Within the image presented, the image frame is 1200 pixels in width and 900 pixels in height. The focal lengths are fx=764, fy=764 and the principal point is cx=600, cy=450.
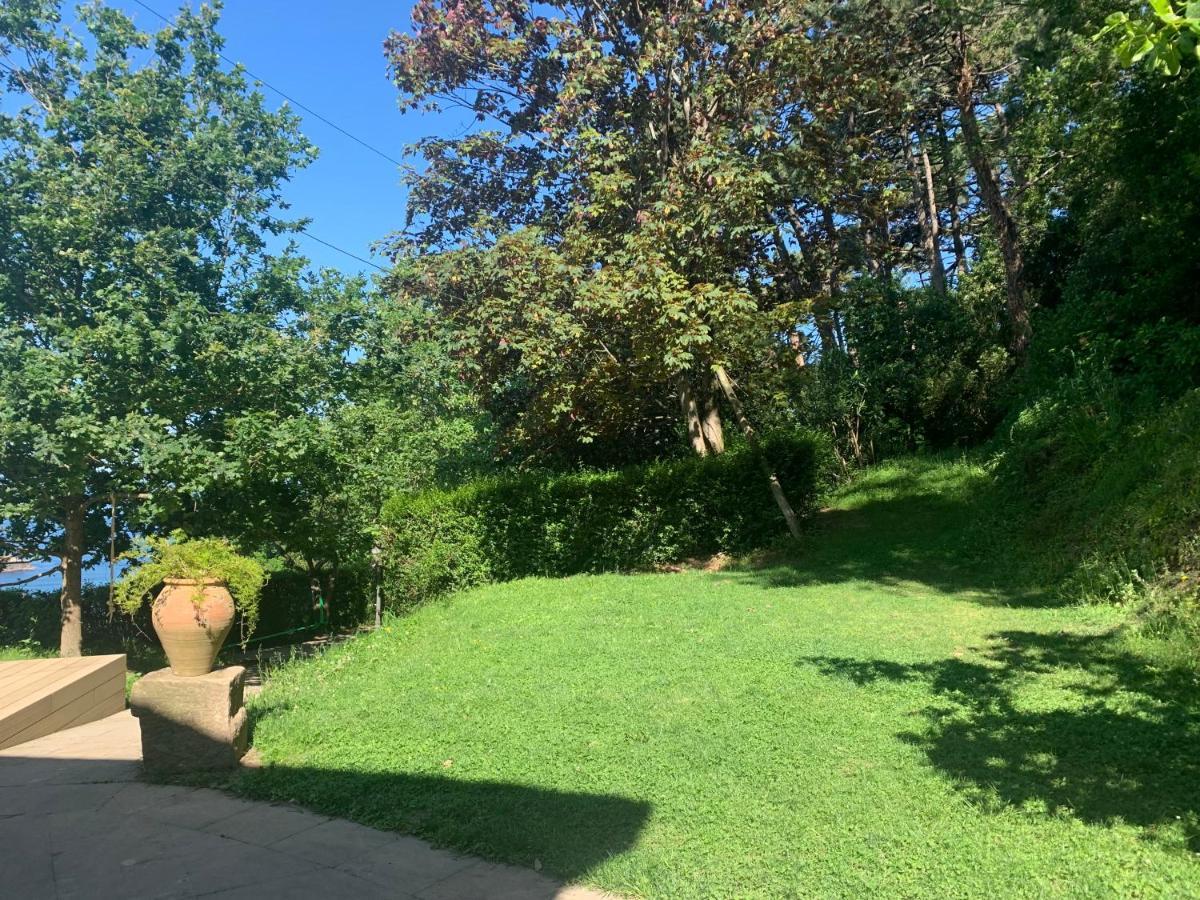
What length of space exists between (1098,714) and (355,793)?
4.05 m

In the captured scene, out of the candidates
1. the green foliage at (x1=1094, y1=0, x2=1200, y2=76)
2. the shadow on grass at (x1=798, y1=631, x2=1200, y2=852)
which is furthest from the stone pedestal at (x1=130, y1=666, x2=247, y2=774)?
the green foliage at (x1=1094, y1=0, x2=1200, y2=76)

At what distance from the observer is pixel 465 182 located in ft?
53.2

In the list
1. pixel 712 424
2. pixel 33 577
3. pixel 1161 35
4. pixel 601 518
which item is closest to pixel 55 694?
pixel 33 577

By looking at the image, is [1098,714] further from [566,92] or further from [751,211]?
[566,92]

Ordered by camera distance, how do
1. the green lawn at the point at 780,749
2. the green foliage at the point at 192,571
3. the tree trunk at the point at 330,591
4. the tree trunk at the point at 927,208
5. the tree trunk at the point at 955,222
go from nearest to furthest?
the green lawn at the point at 780,749 < the green foliage at the point at 192,571 < the tree trunk at the point at 330,591 < the tree trunk at the point at 927,208 < the tree trunk at the point at 955,222

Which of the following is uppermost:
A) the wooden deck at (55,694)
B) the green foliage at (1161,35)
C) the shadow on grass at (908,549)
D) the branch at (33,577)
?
the green foliage at (1161,35)

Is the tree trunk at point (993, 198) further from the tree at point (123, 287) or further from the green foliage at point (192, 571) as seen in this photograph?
the green foliage at point (192, 571)

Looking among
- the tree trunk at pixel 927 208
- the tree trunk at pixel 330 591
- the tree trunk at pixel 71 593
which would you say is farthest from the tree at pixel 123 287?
the tree trunk at pixel 927 208

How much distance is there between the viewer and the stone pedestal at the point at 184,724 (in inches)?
177

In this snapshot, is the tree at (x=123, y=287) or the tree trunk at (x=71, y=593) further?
the tree trunk at (x=71, y=593)

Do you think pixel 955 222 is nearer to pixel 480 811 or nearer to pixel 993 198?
pixel 993 198

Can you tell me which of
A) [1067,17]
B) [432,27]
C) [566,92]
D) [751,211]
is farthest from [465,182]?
[1067,17]

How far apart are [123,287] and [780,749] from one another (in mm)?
9536

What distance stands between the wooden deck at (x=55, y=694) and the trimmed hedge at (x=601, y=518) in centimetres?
578
